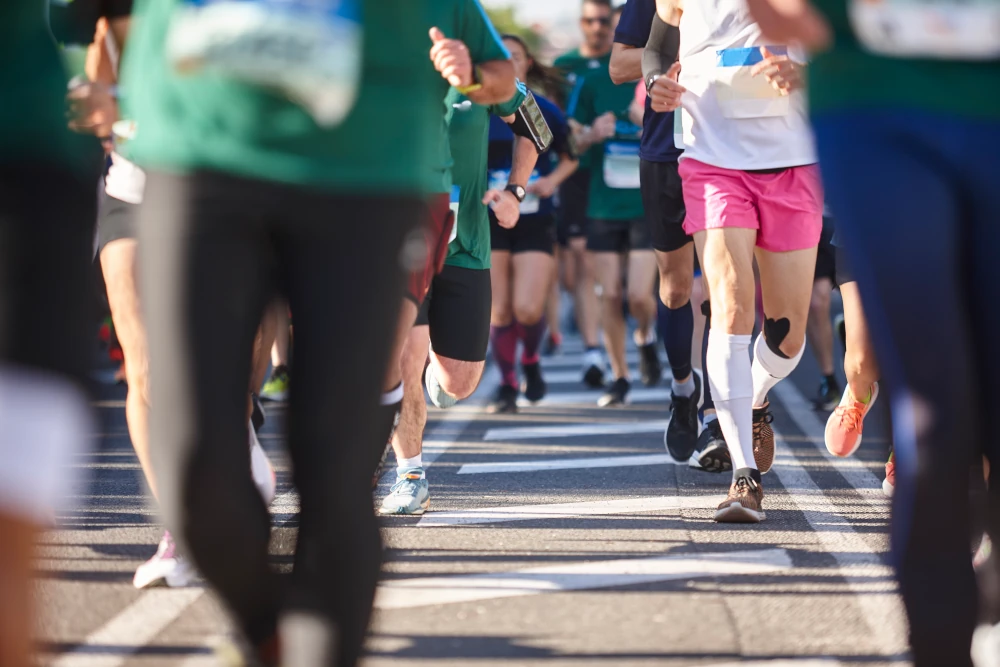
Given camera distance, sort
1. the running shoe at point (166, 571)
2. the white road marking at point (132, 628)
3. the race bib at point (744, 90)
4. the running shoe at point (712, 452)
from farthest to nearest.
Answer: the running shoe at point (712, 452), the race bib at point (744, 90), the running shoe at point (166, 571), the white road marking at point (132, 628)

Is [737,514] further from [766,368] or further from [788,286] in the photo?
[788,286]

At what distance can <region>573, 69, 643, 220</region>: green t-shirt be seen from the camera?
9984 mm

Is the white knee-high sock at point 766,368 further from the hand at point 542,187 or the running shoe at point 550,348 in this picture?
the running shoe at point 550,348

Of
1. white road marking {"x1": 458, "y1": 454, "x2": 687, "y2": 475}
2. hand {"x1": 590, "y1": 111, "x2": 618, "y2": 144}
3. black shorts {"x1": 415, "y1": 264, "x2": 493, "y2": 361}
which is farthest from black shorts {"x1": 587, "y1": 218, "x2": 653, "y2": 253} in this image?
black shorts {"x1": 415, "y1": 264, "x2": 493, "y2": 361}

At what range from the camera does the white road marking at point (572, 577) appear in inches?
163

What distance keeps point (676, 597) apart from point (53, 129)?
7.34ft

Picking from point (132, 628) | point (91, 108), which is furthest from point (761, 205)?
point (91, 108)

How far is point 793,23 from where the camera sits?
254 cm

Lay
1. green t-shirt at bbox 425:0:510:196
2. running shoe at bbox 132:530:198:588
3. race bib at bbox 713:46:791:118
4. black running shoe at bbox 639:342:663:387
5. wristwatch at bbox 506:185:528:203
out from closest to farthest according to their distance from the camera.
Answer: green t-shirt at bbox 425:0:510:196 < running shoe at bbox 132:530:198:588 < race bib at bbox 713:46:791:118 < wristwatch at bbox 506:185:528:203 < black running shoe at bbox 639:342:663:387

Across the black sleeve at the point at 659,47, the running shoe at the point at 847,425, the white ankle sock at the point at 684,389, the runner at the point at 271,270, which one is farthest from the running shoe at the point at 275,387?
the runner at the point at 271,270

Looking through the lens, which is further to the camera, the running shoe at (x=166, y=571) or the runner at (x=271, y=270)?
the running shoe at (x=166, y=571)

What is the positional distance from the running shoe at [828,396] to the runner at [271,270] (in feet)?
24.5

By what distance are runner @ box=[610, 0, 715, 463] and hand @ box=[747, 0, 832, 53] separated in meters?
3.54

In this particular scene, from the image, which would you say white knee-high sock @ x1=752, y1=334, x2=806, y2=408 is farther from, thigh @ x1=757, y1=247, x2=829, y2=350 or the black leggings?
the black leggings
